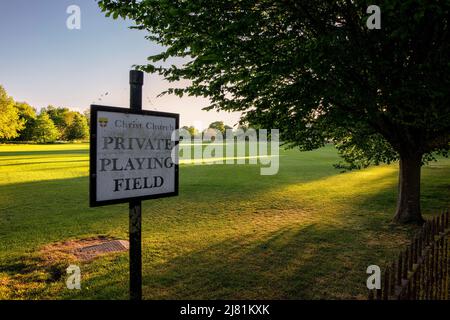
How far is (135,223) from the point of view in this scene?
10.7 feet

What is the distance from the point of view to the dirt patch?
723 cm

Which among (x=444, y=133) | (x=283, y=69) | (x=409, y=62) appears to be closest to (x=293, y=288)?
(x=283, y=69)

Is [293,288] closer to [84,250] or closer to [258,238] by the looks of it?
[258,238]

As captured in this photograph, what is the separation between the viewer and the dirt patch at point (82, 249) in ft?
23.7

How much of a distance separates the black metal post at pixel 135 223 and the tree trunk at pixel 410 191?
383 inches

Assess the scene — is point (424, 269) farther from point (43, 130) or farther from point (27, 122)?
point (43, 130)

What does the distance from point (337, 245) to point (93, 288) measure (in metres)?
5.93

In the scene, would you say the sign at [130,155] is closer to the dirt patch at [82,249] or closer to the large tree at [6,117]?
the dirt patch at [82,249]

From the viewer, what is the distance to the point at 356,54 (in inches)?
259

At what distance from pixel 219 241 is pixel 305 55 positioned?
5281 mm

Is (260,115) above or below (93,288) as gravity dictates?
above

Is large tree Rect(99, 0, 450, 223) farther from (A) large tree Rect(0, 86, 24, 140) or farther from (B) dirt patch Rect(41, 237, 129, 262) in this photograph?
(A) large tree Rect(0, 86, 24, 140)

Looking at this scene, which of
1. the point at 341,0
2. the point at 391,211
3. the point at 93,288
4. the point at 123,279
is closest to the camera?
the point at 93,288

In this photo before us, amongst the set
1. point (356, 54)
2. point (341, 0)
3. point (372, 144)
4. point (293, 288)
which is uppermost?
point (341, 0)
